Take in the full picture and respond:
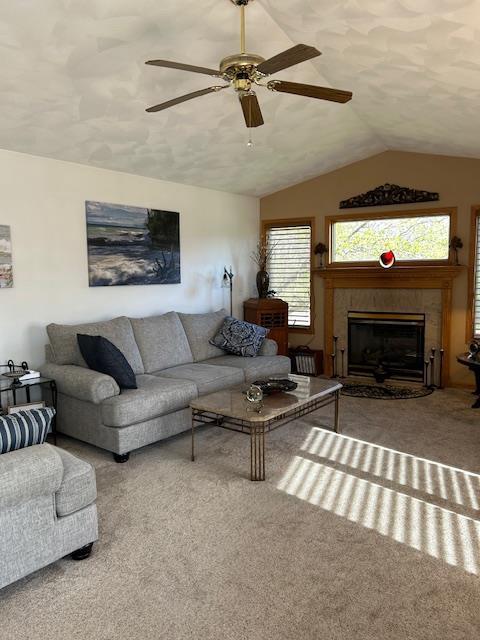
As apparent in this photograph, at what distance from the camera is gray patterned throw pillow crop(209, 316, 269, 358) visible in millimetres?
5500

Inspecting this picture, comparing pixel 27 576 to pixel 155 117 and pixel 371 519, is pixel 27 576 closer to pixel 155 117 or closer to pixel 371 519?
pixel 371 519

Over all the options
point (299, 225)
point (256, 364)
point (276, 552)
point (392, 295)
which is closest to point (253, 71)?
point (276, 552)

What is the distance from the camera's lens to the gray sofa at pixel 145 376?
377 centimetres

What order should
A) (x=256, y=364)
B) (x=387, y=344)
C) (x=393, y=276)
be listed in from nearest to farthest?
1. (x=256, y=364)
2. (x=393, y=276)
3. (x=387, y=344)

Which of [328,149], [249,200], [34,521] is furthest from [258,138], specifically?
[34,521]

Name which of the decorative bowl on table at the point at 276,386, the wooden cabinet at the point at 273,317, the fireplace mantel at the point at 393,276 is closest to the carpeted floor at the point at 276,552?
the decorative bowl on table at the point at 276,386

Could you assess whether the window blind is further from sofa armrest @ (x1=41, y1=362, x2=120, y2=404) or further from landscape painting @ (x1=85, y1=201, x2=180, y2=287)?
sofa armrest @ (x1=41, y1=362, x2=120, y2=404)

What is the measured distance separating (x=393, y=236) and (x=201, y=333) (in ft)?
9.17

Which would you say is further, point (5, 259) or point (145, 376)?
point (145, 376)

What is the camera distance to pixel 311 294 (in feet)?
22.7

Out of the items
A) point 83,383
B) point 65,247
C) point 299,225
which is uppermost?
point 299,225

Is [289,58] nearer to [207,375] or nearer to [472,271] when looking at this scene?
[207,375]

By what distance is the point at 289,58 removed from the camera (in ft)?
8.10

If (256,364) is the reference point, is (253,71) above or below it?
above
